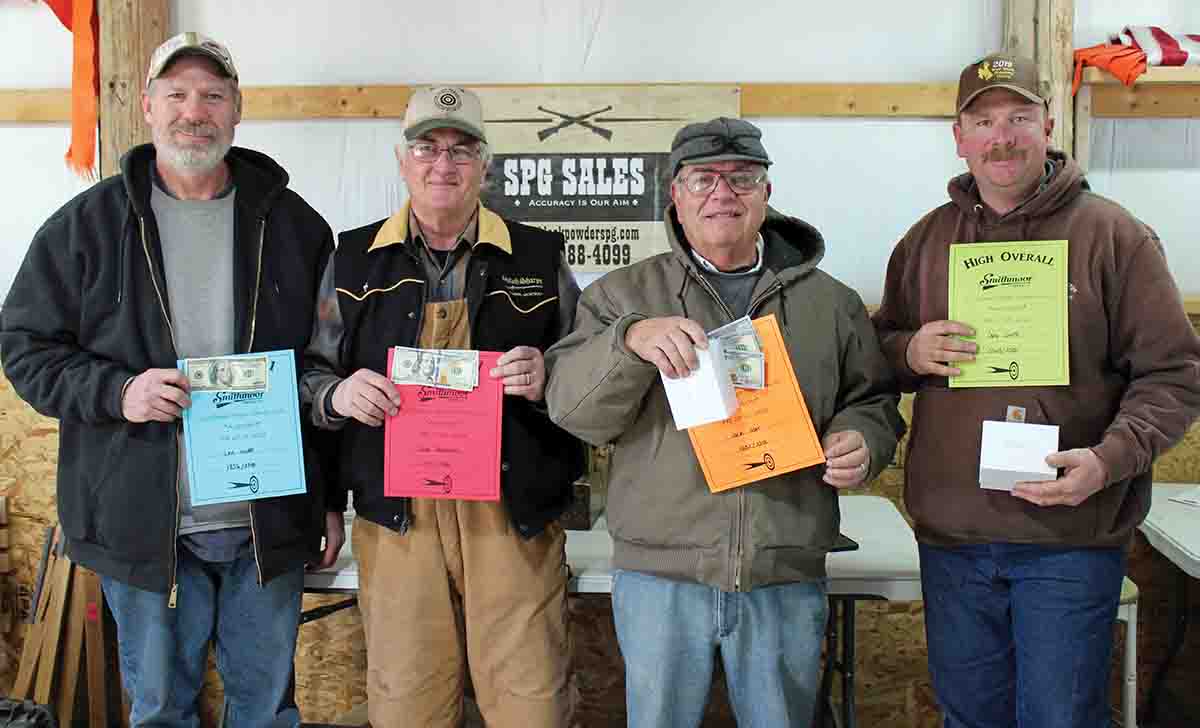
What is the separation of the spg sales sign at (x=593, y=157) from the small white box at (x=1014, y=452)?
1.69 m

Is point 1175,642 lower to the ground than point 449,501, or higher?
lower

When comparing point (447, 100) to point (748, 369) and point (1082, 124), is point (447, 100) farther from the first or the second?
point (1082, 124)

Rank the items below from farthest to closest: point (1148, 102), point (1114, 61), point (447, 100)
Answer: point (1148, 102)
point (1114, 61)
point (447, 100)

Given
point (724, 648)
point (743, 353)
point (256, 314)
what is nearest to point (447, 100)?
point (256, 314)

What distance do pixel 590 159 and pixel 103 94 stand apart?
5.75 ft

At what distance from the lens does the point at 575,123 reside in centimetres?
341

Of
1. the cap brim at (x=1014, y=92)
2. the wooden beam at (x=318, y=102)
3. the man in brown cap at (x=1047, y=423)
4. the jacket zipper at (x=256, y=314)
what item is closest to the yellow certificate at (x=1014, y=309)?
the man in brown cap at (x=1047, y=423)

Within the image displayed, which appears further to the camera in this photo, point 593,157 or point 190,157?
point 593,157

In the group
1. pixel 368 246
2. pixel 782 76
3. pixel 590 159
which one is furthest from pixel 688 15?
pixel 368 246

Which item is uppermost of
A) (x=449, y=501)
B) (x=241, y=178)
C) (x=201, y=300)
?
(x=241, y=178)

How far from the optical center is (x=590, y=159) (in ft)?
11.2

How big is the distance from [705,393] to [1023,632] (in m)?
0.90

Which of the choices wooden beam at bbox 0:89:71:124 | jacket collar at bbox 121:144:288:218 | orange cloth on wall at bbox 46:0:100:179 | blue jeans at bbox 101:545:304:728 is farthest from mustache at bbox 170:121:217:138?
wooden beam at bbox 0:89:71:124

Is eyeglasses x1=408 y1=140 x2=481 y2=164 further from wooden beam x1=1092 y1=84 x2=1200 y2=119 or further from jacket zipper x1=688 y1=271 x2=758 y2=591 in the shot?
wooden beam x1=1092 y1=84 x2=1200 y2=119
